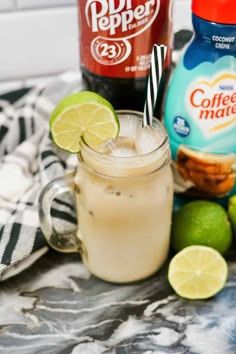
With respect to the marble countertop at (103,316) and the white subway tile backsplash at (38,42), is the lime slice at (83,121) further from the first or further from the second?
the white subway tile backsplash at (38,42)

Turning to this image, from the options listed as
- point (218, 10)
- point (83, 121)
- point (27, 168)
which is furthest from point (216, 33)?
point (27, 168)

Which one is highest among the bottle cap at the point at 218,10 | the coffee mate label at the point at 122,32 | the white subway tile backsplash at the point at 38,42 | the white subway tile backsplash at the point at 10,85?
the bottle cap at the point at 218,10

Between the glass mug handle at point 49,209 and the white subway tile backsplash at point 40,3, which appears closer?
the glass mug handle at point 49,209

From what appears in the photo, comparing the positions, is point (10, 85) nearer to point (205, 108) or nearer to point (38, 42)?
point (38, 42)

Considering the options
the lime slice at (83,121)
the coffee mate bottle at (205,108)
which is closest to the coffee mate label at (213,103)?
the coffee mate bottle at (205,108)

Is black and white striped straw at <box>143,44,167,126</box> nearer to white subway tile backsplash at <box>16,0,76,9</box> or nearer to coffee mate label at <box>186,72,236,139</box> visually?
coffee mate label at <box>186,72,236,139</box>

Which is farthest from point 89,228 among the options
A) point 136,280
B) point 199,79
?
point 199,79

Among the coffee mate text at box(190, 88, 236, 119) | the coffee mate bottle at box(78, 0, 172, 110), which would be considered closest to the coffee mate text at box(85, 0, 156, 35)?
the coffee mate bottle at box(78, 0, 172, 110)

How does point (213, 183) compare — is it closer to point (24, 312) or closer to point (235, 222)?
point (235, 222)
